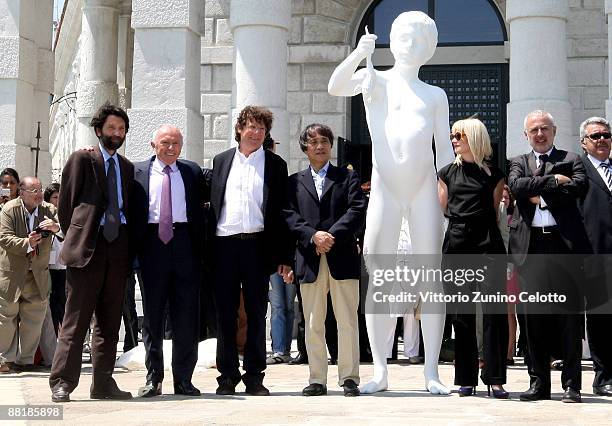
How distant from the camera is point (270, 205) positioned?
8438 mm

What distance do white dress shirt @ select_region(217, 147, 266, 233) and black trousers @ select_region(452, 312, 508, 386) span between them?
65.9 inches

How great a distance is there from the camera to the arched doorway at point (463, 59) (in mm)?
17578

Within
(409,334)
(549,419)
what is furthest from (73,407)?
(409,334)

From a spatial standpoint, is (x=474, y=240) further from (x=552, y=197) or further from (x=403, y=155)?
(x=403, y=155)

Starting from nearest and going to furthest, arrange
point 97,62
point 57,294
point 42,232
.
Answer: point 42,232 < point 57,294 < point 97,62

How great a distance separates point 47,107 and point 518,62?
701cm

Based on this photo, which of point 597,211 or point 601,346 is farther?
point 601,346

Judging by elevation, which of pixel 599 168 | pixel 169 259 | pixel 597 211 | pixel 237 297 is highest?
pixel 599 168

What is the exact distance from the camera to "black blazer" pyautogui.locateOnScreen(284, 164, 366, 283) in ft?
26.9

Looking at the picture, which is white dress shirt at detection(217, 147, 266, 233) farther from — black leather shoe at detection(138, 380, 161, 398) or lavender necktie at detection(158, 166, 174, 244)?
black leather shoe at detection(138, 380, 161, 398)

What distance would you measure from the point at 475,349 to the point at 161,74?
6.88m

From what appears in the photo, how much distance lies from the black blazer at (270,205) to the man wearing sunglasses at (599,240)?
7.41 ft

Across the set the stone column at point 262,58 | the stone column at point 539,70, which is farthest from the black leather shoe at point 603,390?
the stone column at point 262,58

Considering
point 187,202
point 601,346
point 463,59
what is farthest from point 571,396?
point 463,59
